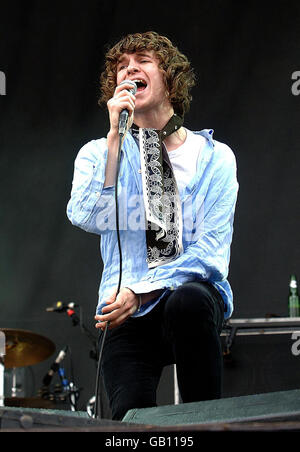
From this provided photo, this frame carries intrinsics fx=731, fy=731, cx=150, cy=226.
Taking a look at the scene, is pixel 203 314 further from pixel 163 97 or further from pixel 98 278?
pixel 98 278

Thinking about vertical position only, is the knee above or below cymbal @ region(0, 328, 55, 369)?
below

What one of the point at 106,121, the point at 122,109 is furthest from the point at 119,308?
the point at 106,121

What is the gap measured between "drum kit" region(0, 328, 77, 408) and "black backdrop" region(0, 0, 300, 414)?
151 mm

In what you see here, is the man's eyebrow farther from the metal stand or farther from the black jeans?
the metal stand

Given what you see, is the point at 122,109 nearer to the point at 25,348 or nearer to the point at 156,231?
the point at 156,231

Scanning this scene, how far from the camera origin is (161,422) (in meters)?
1.17

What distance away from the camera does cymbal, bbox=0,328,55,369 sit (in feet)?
12.5

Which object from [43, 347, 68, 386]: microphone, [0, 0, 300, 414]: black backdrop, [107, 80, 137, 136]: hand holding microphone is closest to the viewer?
[107, 80, 137, 136]: hand holding microphone

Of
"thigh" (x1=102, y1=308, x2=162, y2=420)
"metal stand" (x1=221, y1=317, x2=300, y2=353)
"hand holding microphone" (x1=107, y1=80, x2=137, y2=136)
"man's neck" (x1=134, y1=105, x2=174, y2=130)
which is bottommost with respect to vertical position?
"thigh" (x1=102, y1=308, x2=162, y2=420)

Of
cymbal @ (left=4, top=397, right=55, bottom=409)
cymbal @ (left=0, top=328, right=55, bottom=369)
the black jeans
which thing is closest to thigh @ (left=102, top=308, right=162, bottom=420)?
the black jeans

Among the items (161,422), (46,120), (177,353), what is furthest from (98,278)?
(161,422)

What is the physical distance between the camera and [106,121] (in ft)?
12.6

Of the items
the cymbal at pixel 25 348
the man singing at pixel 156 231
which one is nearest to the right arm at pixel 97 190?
the man singing at pixel 156 231

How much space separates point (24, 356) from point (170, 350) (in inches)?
99.4
